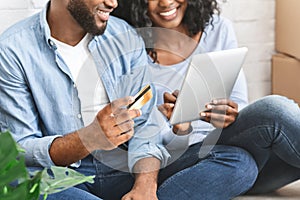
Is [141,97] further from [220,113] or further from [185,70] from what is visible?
[185,70]

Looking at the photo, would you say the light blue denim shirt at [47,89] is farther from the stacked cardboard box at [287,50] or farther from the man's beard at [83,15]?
the stacked cardboard box at [287,50]

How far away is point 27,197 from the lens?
72 cm

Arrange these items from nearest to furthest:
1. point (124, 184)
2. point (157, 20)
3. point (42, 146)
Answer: point (42, 146) < point (124, 184) < point (157, 20)

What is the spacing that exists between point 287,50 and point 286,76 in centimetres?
9

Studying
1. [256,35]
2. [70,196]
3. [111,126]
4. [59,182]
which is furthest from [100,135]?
[256,35]

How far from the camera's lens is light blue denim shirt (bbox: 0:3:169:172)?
1.49 meters

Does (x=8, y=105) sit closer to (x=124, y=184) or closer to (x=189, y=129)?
(x=124, y=184)

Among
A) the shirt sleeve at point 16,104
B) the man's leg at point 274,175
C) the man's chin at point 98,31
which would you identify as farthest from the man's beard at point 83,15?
the man's leg at point 274,175

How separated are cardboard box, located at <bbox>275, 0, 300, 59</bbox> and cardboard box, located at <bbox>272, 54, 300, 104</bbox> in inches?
1.1

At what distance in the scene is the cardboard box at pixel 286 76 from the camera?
2271 millimetres

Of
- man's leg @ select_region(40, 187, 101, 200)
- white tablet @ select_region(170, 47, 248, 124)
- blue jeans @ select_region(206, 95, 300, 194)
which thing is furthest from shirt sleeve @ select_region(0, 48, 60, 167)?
blue jeans @ select_region(206, 95, 300, 194)

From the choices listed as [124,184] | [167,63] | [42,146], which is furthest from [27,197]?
[167,63]

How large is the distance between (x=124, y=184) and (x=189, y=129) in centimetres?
22

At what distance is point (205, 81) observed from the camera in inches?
59.2
